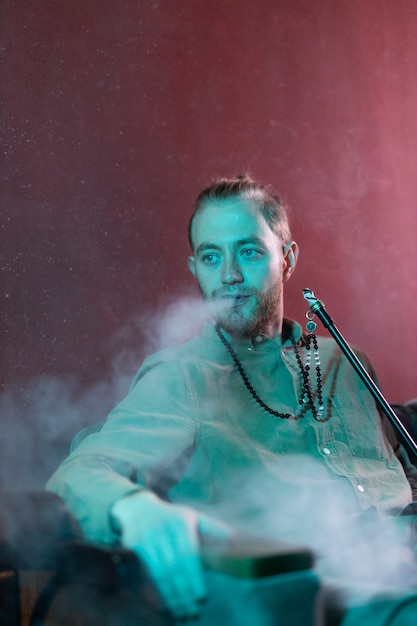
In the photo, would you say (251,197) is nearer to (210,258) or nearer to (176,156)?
(210,258)

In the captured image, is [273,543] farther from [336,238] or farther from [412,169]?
[412,169]

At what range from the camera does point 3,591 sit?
3.47 feet

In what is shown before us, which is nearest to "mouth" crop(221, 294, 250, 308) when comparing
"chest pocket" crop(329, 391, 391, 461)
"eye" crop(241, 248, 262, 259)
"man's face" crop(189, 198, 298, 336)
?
"man's face" crop(189, 198, 298, 336)

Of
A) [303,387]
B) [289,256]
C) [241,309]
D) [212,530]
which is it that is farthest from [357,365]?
[212,530]

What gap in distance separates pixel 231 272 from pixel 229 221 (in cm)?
14

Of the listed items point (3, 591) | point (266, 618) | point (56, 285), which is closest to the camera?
point (266, 618)

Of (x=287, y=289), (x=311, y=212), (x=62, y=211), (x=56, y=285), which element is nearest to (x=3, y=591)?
(x=56, y=285)

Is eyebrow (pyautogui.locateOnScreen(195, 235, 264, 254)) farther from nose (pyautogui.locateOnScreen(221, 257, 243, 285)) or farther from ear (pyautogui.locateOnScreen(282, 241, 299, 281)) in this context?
ear (pyautogui.locateOnScreen(282, 241, 299, 281))

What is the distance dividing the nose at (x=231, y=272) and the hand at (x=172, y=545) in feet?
2.50

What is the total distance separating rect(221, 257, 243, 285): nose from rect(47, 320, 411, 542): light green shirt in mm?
150

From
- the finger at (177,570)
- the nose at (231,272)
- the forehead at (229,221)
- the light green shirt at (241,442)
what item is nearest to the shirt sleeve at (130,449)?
the light green shirt at (241,442)

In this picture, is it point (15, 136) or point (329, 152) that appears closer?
point (15, 136)

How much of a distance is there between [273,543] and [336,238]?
1.83m

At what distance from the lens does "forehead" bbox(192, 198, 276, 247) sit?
67.7 inches
